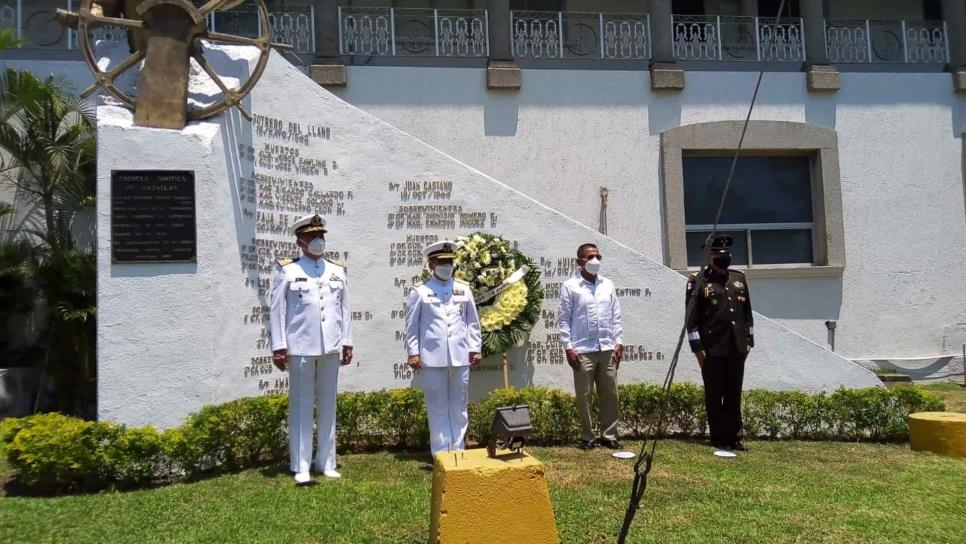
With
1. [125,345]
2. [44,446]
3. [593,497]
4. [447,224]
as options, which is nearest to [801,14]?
[447,224]

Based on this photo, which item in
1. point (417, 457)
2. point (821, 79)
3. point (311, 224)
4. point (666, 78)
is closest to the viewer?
point (311, 224)

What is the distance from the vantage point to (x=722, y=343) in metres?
6.52

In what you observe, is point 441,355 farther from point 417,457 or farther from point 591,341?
point 591,341

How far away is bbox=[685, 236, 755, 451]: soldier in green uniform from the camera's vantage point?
653 cm

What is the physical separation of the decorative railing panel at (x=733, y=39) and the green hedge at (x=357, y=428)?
599 cm

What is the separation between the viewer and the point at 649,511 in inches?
180

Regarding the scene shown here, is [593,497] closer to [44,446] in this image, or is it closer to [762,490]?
[762,490]

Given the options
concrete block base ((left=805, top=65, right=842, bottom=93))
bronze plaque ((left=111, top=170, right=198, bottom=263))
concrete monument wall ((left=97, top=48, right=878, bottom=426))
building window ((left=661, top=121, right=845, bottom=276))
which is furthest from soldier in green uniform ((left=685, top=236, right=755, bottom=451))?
→ concrete block base ((left=805, top=65, right=842, bottom=93))

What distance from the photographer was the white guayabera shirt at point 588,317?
659 centimetres

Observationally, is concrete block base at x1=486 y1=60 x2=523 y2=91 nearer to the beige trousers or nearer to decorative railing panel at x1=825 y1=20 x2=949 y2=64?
decorative railing panel at x1=825 y1=20 x2=949 y2=64

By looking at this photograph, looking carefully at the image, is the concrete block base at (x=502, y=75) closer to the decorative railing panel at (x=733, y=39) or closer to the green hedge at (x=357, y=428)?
the decorative railing panel at (x=733, y=39)

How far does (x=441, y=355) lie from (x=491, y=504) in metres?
2.45

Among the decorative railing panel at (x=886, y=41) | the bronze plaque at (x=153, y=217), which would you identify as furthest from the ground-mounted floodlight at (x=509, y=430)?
the decorative railing panel at (x=886, y=41)

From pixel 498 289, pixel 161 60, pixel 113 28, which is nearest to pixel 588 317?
pixel 498 289
